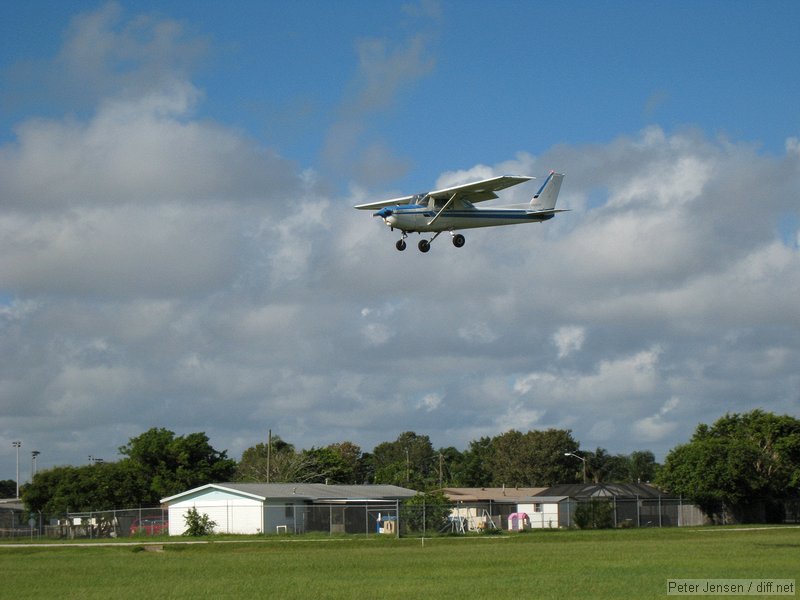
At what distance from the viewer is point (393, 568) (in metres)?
33.4

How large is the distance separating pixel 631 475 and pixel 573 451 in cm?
2909

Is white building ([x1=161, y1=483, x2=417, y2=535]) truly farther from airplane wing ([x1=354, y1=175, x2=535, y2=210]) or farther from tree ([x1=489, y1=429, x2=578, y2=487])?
tree ([x1=489, y1=429, x2=578, y2=487])

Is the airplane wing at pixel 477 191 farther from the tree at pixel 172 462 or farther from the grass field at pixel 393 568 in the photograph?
the tree at pixel 172 462

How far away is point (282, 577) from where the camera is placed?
A: 30.8 metres

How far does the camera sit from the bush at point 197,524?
201 feet

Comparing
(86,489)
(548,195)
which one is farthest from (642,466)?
(548,195)

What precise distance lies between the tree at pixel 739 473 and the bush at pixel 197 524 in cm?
3167

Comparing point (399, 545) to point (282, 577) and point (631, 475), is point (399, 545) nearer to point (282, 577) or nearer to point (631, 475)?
point (282, 577)

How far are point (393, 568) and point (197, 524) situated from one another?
100 feet

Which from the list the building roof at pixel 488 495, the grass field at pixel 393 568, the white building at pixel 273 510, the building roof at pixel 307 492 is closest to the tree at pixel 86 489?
the building roof at pixel 307 492

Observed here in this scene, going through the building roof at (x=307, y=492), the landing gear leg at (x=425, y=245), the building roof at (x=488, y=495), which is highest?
the landing gear leg at (x=425, y=245)

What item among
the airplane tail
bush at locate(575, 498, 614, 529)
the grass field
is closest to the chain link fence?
bush at locate(575, 498, 614, 529)

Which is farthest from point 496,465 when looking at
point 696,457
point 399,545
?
point 399,545

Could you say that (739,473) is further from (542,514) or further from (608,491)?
(542,514)
